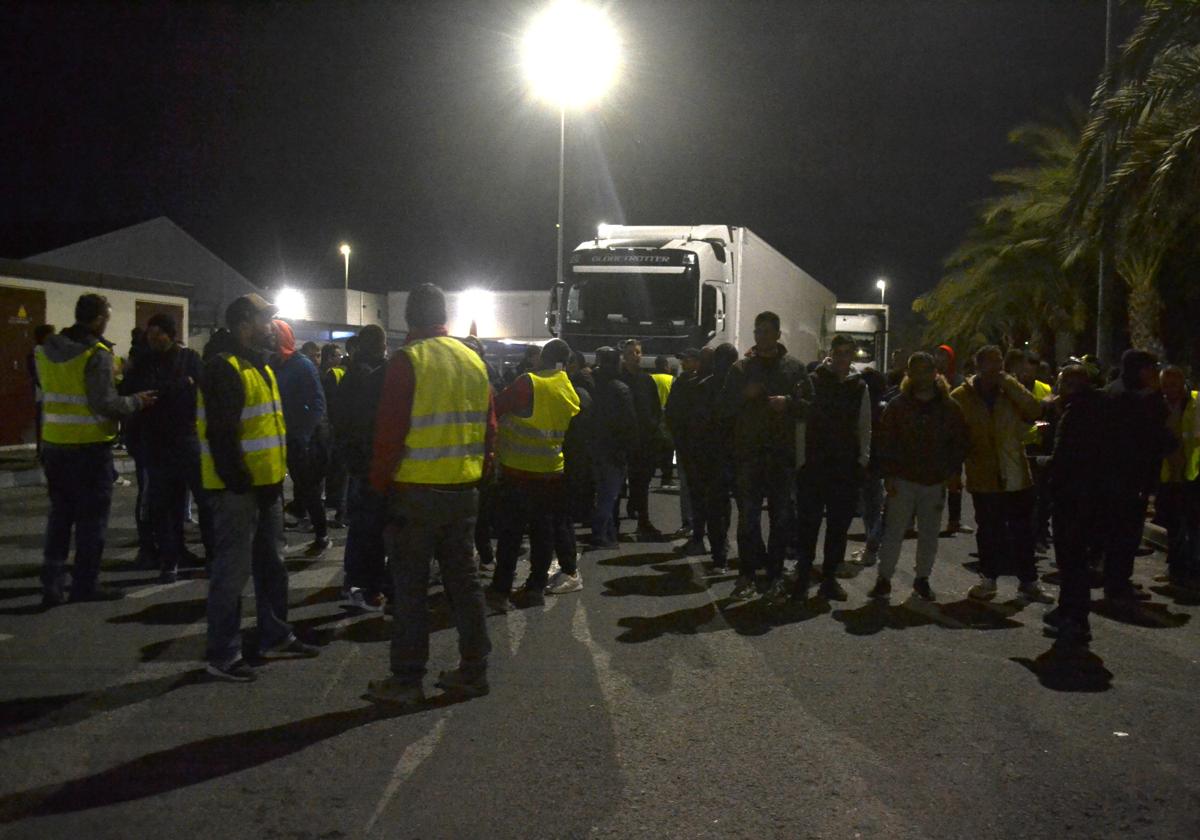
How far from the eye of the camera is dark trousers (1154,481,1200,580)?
28.7 feet

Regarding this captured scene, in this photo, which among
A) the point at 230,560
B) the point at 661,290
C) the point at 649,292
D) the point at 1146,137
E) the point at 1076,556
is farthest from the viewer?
the point at 649,292

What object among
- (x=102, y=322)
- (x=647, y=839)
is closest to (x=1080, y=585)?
(x=647, y=839)

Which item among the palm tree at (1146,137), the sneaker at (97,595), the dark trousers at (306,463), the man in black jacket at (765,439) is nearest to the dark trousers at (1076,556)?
the man in black jacket at (765,439)

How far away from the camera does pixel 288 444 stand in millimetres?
8602

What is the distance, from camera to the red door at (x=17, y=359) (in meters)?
19.0

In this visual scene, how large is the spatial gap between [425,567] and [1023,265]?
23.3m

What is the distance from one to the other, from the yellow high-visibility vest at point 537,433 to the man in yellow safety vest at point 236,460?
1.99 metres

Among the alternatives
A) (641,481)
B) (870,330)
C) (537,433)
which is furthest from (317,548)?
(870,330)

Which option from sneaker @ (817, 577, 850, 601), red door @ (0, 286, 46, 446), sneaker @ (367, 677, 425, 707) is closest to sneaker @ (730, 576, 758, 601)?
sneaker @ (817, 577, 850, 601)

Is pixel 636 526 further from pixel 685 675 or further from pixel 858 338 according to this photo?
pixel 858 338

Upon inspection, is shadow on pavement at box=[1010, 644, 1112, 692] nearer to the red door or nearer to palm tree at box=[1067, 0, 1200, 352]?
palm tree at box=[1067, 0, 1200, 352]

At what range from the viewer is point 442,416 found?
17.4 ft

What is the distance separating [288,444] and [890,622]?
15.6 ft

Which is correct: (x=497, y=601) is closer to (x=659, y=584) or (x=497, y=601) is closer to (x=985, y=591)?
(x=659, y=584)
